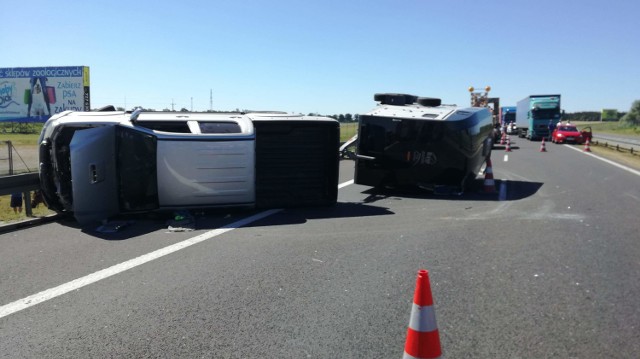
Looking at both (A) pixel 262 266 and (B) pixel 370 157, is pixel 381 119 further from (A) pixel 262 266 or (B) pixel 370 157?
(A) pixel 262 266

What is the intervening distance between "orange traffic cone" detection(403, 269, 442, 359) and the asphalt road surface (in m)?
0.55

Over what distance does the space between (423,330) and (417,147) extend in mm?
8562

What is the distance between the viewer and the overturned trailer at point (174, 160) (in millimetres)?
7953

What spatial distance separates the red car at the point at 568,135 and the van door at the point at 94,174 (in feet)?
115

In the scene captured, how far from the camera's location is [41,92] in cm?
3256

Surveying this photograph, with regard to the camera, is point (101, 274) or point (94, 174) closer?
point (101, 274)

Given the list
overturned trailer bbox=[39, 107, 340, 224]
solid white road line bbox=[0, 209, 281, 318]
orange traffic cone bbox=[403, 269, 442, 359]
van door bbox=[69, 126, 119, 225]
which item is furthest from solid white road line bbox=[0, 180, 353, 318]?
orange traffic cone bbox=[403, 269, 442, 359]

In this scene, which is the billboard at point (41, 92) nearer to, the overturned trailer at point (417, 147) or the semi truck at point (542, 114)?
the overturned trailer at point (417, 147)

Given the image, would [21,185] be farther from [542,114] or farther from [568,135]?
[542,114]

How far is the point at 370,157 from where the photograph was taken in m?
11.8

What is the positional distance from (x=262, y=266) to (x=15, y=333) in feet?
8.08

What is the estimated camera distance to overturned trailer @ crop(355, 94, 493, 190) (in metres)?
11.2

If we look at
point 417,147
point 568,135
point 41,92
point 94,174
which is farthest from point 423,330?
point 568,135

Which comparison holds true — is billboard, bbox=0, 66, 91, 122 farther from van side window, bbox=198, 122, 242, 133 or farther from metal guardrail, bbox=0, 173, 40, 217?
van side window, bbox=198, 122, 242, 133
